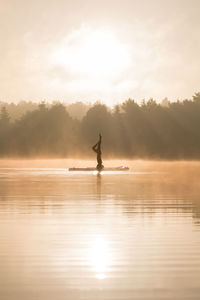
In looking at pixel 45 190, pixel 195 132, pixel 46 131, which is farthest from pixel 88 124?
pixel 45 190

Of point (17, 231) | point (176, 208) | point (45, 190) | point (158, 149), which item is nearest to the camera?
point (17, 231)

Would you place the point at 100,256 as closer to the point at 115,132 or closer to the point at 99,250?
the point at 99,250

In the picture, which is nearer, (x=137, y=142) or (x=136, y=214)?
(x=136, y=214)

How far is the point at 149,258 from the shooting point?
645 cm

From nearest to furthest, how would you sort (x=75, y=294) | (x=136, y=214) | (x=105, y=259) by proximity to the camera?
(x=75, y=294), (x=105, y=259), (x=136, y=214)

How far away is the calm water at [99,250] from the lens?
5086 millimetres

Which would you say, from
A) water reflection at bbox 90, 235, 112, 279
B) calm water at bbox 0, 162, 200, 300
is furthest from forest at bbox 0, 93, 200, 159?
water reflection at bbox 90, 235, 112, 279

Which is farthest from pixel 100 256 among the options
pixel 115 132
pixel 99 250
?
pixel 115 132

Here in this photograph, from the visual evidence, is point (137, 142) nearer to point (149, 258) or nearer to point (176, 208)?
point (176, 208)

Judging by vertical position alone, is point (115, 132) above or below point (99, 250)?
above

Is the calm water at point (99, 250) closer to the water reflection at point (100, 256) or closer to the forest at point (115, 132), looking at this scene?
the water reflection at point (100, 256)

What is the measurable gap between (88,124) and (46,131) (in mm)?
9622

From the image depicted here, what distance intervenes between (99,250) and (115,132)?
69.8 meters

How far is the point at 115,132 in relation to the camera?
76562 millimetres
